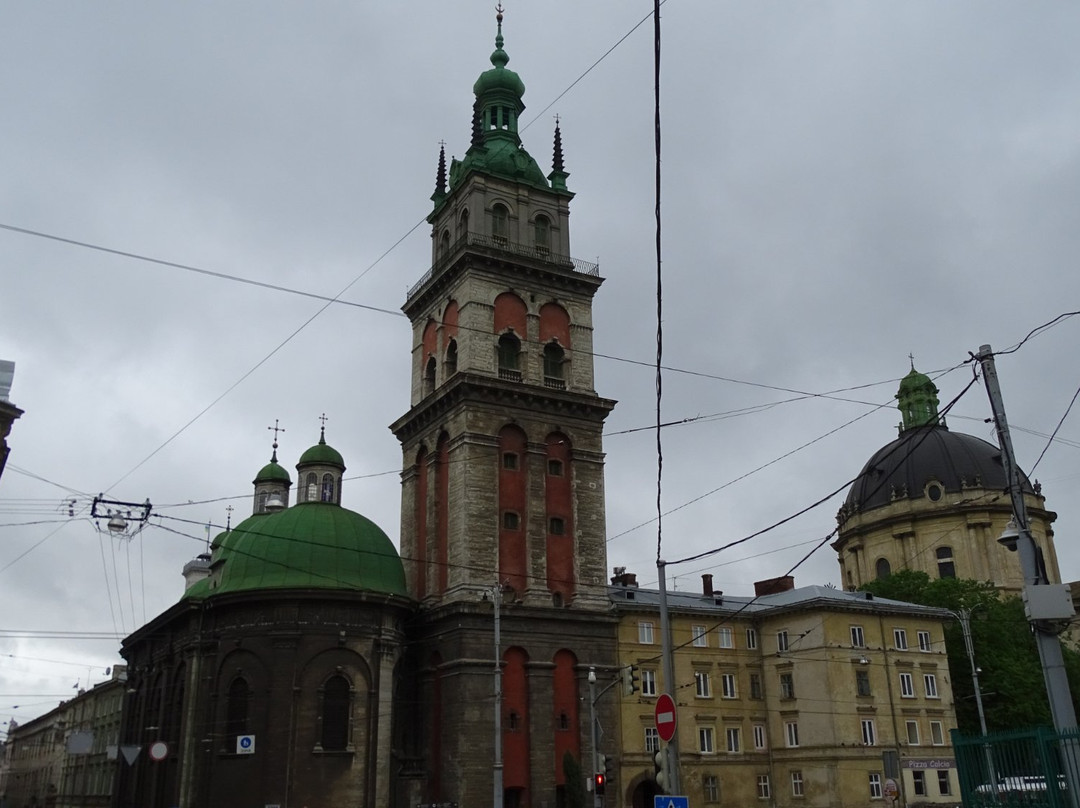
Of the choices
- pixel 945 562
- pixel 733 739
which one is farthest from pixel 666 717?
pixel 945 562

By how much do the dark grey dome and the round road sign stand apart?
70.3m

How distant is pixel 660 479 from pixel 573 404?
2966 centimetres

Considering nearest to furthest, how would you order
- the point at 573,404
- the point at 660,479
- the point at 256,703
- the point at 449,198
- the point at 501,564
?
the point at 660,479 → the point at 256,703 → the point at 501,564 → the point at 573,404 → the point at 449,198

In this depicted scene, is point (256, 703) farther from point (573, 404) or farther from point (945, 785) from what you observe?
point (945, 785)

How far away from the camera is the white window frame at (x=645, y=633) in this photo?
52.6 meters

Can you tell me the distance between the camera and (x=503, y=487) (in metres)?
50.6

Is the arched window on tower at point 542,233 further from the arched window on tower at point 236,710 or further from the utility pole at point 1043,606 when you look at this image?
the utility pole at point 1043,606

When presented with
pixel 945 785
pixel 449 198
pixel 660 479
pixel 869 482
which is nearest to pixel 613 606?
pixel 945 785

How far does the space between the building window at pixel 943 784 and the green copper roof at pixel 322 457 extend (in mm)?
36397

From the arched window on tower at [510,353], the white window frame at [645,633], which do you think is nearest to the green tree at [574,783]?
the white window frame at [645,633]

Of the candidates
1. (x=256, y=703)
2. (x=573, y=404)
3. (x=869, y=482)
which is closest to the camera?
(x=256, y=703)

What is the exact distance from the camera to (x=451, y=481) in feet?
166

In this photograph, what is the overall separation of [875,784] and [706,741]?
28.3ft

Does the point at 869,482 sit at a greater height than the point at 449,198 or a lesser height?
lesser
